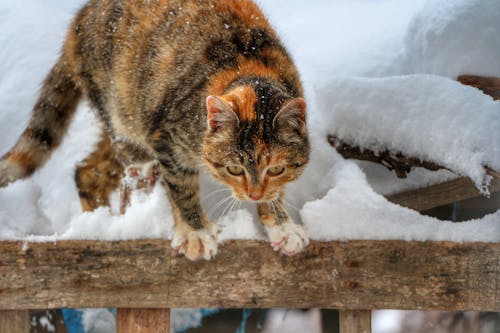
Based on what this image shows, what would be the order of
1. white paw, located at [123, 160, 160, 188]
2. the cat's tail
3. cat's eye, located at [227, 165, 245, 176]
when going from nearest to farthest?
1. cat's eye, located at [227, 165, 245, 176]
2. the cat's tail
3. white paw, located at [123, 160, 160, 188]

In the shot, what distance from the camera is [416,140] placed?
1.82 metres

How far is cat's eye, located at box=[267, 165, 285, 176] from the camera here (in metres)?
1.57

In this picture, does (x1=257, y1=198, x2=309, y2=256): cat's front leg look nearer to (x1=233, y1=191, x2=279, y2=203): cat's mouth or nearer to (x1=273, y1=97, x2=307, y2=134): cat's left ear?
(x1=233, y1=191, x2=279, y2=203): cat's mouth

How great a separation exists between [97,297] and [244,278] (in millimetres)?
412

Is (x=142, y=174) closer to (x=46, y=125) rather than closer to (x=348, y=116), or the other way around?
(x=46, y=125)

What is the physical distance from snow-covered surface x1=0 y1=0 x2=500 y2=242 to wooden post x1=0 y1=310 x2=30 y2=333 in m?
0.24

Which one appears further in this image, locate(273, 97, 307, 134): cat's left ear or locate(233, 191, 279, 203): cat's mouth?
locate(233, 191, 279, 203): cat's mouth

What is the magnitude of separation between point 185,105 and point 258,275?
533 millimetres

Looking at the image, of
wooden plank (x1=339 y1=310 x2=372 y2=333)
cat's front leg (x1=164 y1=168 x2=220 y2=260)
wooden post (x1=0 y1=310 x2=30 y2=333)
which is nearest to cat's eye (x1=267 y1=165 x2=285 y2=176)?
cat's front leg (x1=164 y1=168 x2=220 y2=260)

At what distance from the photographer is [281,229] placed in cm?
164

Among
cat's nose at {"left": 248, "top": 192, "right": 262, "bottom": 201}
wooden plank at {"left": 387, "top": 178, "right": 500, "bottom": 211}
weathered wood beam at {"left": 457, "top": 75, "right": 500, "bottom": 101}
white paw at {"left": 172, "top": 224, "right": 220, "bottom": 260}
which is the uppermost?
weathered wood beam at {"left": 457, "top": 75, "right": 500, "bottom": 101}

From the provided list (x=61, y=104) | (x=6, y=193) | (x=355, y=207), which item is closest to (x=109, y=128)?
(x=61, y=104)

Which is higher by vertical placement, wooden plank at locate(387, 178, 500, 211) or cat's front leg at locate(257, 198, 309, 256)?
wooden plank at locate(387, 178, 500, 211)

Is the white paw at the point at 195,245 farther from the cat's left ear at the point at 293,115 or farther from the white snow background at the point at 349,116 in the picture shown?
the cat's left ear at the point at 293,115
